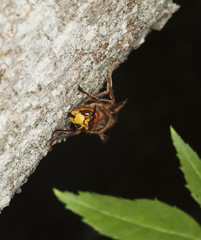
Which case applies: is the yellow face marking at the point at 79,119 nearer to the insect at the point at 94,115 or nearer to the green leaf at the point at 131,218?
the insect at the point at 94,115

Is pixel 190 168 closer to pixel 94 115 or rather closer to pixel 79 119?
pixel 79 119

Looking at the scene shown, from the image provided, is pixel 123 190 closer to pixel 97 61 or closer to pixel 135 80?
pixel 135 80

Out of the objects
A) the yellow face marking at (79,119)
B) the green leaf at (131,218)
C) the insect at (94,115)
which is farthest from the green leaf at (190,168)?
the yellow face marking at (79,119)

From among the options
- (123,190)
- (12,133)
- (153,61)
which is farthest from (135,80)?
(12,133)

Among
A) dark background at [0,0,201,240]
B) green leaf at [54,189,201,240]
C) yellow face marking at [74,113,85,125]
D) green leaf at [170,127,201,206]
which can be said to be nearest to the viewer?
green leaf at [54,189,201,240]

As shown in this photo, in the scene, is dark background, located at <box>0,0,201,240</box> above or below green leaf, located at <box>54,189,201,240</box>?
below

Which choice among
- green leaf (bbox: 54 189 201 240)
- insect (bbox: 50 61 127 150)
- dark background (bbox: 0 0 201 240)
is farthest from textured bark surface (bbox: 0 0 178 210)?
dark background (bbox: 0 0 201 240)

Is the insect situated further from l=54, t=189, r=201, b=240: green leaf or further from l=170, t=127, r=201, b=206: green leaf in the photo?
l=54, t=189, r=201, b=240: green leaf
